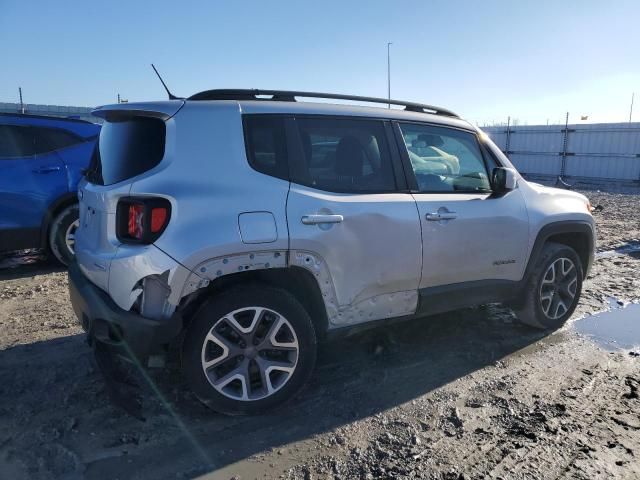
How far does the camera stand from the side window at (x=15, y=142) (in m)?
5.92

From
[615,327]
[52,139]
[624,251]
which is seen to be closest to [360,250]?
[615,327]

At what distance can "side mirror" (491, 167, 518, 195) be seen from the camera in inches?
A: 153

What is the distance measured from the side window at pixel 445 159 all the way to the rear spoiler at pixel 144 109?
1629mm

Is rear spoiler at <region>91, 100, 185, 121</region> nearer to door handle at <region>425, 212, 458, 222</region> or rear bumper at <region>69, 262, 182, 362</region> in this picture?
rear bumper at <region>69, 262, 182, 362</region>

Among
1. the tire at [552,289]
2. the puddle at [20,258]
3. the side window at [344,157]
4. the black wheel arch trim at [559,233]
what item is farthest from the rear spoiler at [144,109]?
the puddle at [20,258]

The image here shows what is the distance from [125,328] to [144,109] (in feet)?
4.22

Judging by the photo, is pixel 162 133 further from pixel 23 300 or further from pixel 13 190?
pixel 13 190

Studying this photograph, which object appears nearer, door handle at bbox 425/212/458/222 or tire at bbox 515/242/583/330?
door handle at bbox 425/212/458/222

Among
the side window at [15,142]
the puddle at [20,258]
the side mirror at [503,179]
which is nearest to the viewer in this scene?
the side mirror at [503,179]

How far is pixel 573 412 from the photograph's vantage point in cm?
316

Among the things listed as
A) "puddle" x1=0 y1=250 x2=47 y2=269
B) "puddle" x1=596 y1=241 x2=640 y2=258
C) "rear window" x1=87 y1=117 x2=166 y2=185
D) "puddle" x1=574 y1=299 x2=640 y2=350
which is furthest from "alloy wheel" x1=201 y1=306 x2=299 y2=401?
"puddle" x1=596 y1=241 x2=640 y2=258

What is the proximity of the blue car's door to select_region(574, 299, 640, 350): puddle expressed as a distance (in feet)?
19.5

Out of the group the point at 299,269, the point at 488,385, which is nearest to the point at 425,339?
the point at 488,385

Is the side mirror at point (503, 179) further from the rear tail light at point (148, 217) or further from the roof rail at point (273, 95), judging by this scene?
the rear tail light at point (148, 217)
